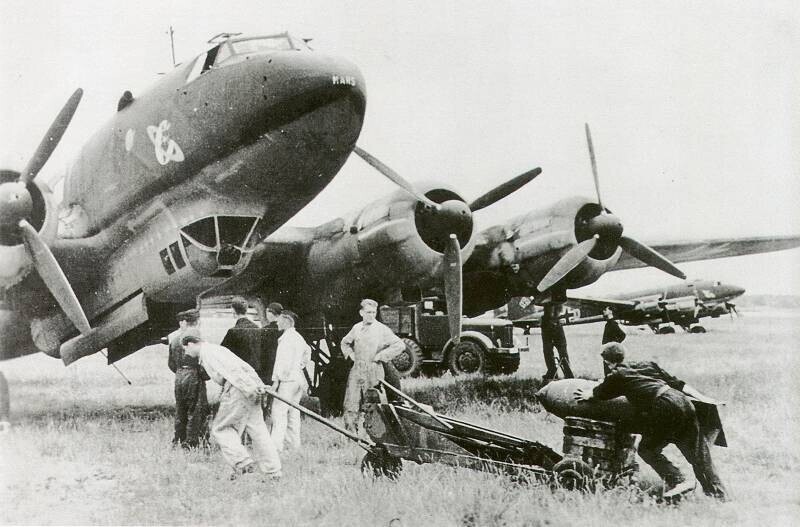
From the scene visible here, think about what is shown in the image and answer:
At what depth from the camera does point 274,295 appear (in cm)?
966

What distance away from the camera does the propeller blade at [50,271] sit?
275 inches

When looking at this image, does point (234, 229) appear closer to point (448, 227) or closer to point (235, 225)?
point (235, 225)

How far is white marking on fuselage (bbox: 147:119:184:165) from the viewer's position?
685 centimetres

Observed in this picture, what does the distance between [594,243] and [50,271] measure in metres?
6.64

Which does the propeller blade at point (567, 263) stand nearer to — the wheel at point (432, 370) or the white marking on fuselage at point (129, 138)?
the white marking on fuselage at point (129, 138)

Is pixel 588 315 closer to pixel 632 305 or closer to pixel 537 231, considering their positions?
pixel 632 305

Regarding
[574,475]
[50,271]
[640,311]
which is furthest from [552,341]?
[640,311]

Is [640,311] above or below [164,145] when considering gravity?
below

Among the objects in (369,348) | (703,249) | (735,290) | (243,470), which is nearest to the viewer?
(243,470)

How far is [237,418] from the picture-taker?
568cm

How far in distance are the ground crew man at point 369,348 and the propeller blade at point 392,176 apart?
1.75 metres

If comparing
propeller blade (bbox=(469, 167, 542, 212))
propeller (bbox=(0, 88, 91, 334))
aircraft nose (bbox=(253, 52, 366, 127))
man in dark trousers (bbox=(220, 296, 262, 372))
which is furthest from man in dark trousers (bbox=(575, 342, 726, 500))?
propeller (bbox=(0, 88, 91, 334))

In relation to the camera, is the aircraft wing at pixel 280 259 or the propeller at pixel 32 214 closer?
the propeller at pixel 32 214

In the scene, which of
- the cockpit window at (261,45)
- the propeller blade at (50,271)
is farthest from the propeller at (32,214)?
the cockpit window at (261,45)
